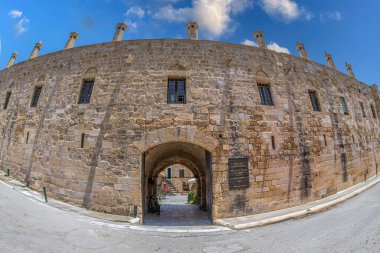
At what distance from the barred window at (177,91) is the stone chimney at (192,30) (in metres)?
3.40

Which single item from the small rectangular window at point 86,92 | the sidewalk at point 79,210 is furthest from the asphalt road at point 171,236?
the small rectangular window at point 86,92

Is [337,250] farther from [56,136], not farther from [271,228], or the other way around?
[56,136]

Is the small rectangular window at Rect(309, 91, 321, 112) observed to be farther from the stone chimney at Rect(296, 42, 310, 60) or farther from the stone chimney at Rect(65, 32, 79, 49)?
the stone chimney at Rect(65, 32, 79, 49)

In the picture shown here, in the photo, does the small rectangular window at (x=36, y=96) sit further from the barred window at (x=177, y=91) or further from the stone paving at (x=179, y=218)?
the stone paving at (x=179, y=218)

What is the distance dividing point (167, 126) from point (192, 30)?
5917 mm

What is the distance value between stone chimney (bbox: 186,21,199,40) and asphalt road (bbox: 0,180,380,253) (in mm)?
8975

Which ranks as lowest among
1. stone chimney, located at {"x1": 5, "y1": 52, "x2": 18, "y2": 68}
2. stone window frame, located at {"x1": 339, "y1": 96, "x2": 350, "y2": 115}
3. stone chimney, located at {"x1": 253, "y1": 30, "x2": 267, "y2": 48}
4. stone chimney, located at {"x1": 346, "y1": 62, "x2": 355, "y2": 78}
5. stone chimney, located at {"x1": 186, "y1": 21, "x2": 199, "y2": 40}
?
stone window frame, located at {"x1": 339, "y1": 96, "x2": 350, "y2": 115}

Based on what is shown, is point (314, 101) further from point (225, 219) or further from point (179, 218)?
point (179, 218)

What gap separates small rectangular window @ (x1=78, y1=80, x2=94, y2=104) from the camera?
7.45 m

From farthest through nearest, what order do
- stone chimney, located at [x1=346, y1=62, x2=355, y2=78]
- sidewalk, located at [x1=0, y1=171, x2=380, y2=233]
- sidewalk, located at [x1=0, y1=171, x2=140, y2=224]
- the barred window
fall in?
stone chimney, located at [x1=346, y1=62, x2=355, y2=78], the barred window, sidewalk, located at [x1=0, y1=171, x2=140, y2=224], sidewalk, located at [x1=0, y1=171, x2=380, y2=233]

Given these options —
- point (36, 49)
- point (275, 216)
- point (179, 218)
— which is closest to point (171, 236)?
point (179, 218)

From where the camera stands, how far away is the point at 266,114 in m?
7.45

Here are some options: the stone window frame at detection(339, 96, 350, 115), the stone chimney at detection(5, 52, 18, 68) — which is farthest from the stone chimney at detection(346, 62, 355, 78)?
the stone chimney at detection(5, 52, 18, 68)

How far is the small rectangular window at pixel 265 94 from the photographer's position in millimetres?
7882
